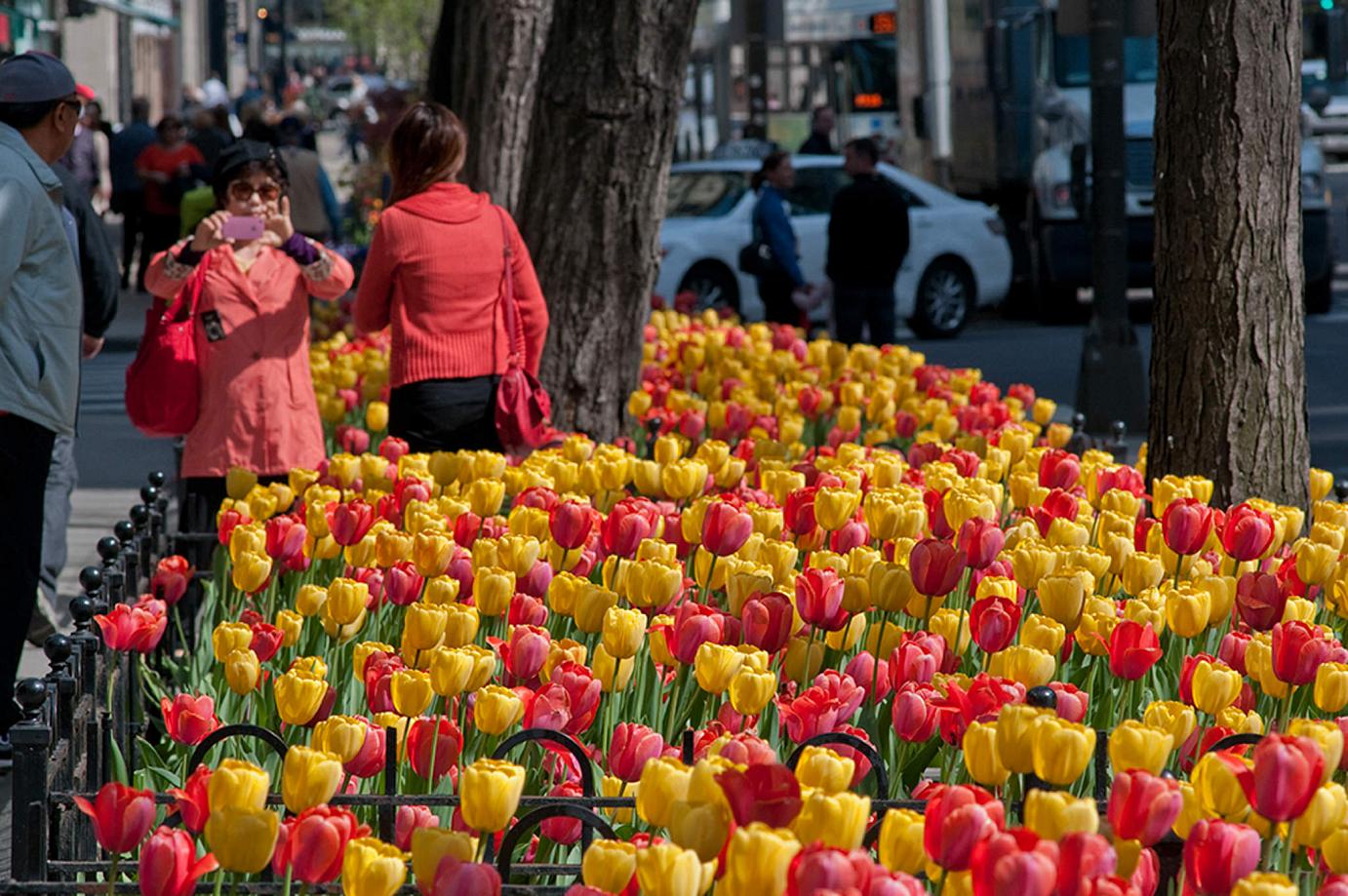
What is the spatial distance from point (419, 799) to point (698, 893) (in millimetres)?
888

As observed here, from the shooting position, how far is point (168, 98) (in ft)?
216

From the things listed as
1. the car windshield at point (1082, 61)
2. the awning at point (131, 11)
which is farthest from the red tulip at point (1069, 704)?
the awning at point (131, 11)

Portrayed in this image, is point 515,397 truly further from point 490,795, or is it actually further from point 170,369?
point 490,795

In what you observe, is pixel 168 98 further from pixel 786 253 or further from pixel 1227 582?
pixel 1227 582

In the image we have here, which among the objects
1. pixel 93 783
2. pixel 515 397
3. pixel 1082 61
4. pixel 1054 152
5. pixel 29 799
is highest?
pixel 1082 61

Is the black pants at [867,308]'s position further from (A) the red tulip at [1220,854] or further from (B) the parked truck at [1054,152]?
(A) the red tulip at [1220,854]

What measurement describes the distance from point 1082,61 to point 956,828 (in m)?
18.4

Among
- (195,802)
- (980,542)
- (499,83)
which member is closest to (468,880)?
(195,802)

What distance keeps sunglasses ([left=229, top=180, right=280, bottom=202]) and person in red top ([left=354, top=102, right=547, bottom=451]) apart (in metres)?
0.34

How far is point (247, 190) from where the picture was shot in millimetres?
6398

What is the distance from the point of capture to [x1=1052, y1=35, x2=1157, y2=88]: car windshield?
2002 cm

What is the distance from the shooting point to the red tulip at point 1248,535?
4.34 meters

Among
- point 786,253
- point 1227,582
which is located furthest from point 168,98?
point 1227,582

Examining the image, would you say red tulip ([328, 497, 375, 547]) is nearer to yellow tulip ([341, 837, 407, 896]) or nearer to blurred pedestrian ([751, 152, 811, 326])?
yellow tulip ([341, 837, 407, 896])
